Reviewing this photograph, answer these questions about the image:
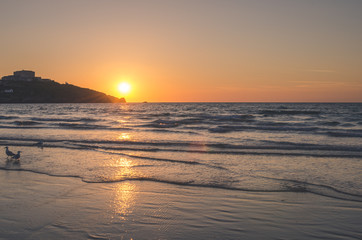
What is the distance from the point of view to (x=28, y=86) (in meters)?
154

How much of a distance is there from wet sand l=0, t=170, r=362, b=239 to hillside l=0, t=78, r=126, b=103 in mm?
154406

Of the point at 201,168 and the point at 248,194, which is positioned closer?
the point at 248,194

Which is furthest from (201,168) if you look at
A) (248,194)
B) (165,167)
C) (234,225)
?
(234,225)

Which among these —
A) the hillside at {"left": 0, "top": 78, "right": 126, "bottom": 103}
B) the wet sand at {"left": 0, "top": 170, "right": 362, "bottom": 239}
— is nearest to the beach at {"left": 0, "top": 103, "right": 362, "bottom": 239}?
the wet sand at {"left": 0, "top": 170, "right": 362, "bottom": 239}

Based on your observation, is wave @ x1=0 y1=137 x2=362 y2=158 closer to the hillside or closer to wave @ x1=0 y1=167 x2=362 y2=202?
wave @ x1=0 y1=167 x2=362 y2=202

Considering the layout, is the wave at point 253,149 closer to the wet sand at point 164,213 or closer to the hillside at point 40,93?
the wet sand at point 164,213

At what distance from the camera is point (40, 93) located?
148m

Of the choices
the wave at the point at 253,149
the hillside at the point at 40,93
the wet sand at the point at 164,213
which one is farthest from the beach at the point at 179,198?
the hillside at the point at 40,93

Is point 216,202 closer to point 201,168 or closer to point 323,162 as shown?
point 201,168

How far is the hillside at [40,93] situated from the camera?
466ft

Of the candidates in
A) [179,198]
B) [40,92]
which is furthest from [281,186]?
[40,92]

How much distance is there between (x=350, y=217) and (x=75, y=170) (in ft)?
24.4

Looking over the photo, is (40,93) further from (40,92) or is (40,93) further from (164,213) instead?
(164,213)

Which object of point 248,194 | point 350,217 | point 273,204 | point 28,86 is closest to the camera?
point 350,217
